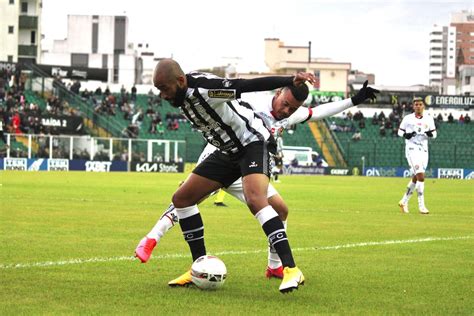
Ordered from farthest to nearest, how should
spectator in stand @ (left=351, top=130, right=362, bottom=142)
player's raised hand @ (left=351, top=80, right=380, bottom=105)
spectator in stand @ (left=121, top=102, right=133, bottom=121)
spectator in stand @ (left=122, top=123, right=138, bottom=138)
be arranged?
spectator in stand @ (left=121, top=102, right=133, bottom=121) → spectator in stand @ (left=351, top=130, right=362, bottom=142) → spectator in stand @ (left=122, top=123, right=138, bottom=138) → player's raised hand @ (left=351, top=80, right=380, bottom=105)

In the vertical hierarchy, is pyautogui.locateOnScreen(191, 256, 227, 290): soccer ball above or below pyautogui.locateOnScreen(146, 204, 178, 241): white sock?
below

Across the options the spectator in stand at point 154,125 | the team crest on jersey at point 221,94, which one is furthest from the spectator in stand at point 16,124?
the team crest on jersey at point 221,94

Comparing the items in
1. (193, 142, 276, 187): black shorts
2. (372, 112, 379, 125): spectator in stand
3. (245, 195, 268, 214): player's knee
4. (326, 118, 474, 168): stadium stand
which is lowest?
(326, 118, 474, 168): stadium stand

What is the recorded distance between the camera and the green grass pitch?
8469 millimetres

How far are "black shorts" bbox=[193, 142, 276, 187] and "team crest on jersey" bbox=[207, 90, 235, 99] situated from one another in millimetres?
827

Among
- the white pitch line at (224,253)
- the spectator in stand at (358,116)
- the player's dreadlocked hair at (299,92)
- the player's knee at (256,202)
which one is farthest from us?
the spectator in stand at (358,116)

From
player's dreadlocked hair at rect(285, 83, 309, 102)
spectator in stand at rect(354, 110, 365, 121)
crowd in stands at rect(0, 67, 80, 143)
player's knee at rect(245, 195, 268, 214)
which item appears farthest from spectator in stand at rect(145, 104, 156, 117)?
player's knee at rect(245, 195, 268, 214)

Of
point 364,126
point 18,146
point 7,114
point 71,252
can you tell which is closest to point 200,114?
point 71,252

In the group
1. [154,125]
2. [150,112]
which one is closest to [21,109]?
[154,125]

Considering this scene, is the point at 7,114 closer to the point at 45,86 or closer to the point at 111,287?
the point at 45,86

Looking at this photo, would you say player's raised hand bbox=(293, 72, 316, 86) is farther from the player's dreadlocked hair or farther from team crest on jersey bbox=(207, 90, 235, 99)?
the player's dreadlocked hair

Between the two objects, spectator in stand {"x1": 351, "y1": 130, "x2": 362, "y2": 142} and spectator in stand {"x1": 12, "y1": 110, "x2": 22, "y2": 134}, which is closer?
spectator in stand {"x1": 12, "y1": 110, "x2": 22, "y2": 134}

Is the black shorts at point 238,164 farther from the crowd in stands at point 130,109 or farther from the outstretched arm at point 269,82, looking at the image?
the crowd in stands at point 130,109

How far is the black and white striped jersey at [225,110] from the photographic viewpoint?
8.81 metres
